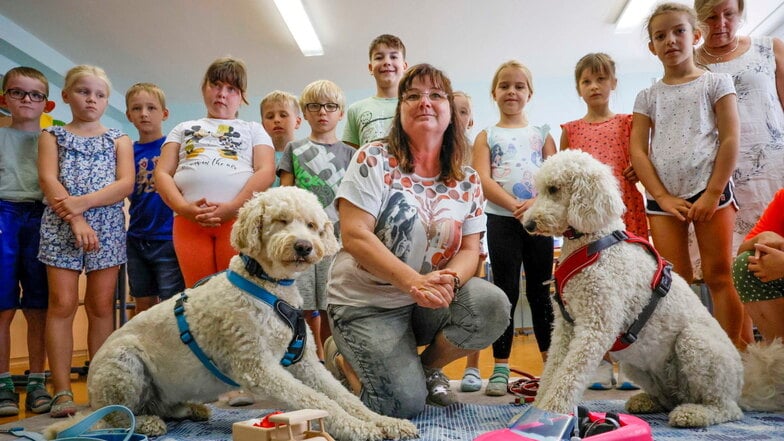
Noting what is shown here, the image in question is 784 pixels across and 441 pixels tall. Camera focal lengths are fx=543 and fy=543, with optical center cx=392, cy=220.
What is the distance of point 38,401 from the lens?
8.52 feet

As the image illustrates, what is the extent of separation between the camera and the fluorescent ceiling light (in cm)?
598

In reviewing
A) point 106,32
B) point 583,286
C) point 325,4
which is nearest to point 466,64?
point 325,4

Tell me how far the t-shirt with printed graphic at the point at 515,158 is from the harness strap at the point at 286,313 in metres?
1.35

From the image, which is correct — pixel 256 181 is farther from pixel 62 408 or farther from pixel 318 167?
pixel 62 408

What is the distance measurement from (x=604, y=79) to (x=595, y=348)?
1729 mm

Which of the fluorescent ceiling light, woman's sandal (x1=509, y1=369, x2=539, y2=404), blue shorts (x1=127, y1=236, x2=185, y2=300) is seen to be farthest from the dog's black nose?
the fluorescent ceiling light

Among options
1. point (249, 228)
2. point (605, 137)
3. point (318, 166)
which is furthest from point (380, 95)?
point (249, 228)

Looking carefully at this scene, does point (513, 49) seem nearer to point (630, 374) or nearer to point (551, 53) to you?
point (551, 53)

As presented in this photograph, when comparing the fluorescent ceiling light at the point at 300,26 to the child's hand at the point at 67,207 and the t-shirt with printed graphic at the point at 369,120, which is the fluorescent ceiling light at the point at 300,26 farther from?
the child's hand at the point at 67,207

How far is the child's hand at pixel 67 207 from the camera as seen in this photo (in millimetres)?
2562

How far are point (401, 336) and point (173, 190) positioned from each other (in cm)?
126

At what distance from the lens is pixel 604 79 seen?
291 centimetres

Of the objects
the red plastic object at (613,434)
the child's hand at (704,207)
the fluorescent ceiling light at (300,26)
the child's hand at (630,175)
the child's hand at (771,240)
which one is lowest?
the red plastic object at (613,434)

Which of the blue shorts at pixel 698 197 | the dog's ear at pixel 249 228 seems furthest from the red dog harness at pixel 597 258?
the dog's ear at pixel 249 228
